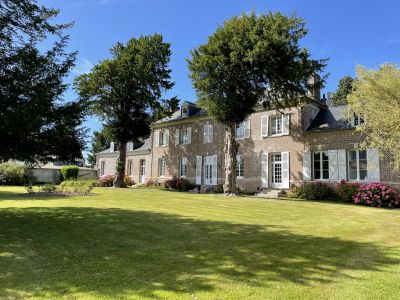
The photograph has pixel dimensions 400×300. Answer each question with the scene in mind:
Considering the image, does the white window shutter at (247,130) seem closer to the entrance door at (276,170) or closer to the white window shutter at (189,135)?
the entrance door at (276,170)

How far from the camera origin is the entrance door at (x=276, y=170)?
2145cm

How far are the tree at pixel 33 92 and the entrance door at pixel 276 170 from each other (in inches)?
585

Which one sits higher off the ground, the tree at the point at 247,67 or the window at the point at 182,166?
the tree at the point at 247,67

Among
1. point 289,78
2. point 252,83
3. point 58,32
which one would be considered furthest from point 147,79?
point 58,32

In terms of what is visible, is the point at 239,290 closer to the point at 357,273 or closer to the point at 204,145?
the point at 357,273

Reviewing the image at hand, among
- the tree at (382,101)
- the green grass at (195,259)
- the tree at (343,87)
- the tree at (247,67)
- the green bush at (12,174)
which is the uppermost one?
the tree at (343,87)

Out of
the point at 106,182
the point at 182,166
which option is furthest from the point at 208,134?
the point at 106,182

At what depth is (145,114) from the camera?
27.3 m

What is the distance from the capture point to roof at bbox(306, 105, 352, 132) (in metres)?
19.3

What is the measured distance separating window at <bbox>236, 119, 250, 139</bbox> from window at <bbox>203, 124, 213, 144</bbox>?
7.62ft

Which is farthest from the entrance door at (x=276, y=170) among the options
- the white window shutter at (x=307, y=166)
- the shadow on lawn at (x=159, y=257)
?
the shadow on lawn at (x=159, y=257)

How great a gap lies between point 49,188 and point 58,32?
12.3 metres

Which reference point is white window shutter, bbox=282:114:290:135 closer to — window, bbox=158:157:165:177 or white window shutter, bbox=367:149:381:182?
white window shutter, bbox=367:149:381:182

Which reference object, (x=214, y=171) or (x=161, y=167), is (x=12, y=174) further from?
(x=214, y=171)
